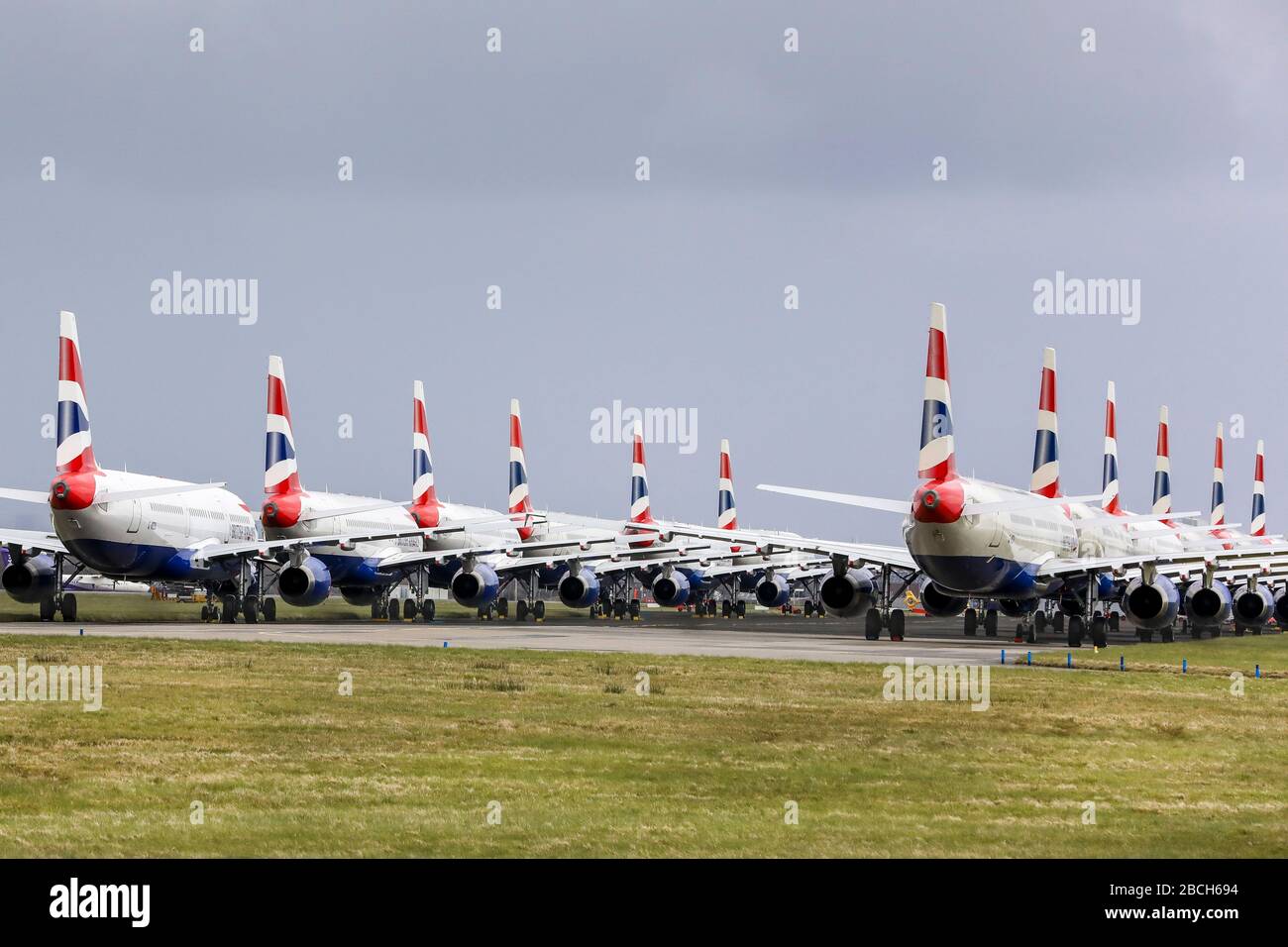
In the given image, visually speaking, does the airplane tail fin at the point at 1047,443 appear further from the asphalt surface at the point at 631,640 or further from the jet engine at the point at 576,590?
the jet engine at the point at 576,590

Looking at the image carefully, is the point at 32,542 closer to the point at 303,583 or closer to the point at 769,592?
the point at 303,583

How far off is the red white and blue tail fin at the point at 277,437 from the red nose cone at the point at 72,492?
9.85 meters

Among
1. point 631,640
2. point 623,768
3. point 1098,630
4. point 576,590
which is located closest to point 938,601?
point 1098,630

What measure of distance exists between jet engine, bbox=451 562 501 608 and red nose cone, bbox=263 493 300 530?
401 inches

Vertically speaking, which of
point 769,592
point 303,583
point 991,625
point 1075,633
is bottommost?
point 991,625

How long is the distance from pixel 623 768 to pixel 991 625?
1612 inches

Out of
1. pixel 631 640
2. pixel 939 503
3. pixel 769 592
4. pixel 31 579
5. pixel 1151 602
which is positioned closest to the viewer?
pixel 939 503

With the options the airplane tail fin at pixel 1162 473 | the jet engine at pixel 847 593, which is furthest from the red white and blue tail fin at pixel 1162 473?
the jet engine at pixel 847 593

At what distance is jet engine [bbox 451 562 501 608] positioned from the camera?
68.3 metres

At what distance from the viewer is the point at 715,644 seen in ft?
146

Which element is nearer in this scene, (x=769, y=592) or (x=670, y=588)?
(x=769, y=592)

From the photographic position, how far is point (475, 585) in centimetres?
6831

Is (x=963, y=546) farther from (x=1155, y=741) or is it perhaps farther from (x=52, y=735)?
(x=52, y=735)
